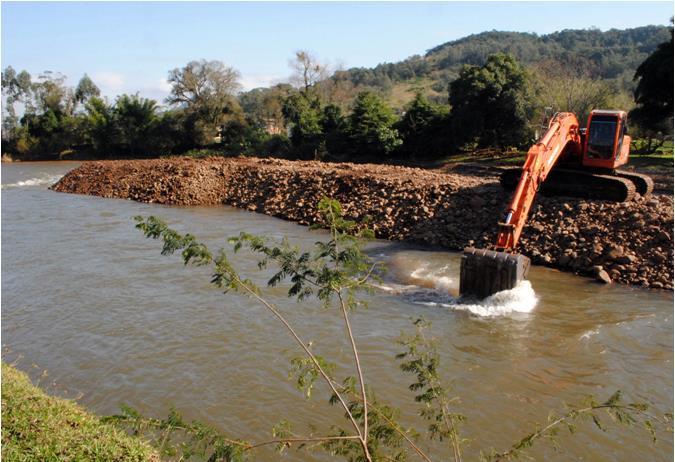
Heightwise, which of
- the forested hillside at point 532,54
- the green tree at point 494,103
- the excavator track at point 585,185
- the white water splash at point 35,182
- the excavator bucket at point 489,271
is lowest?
the white water splash at point 35,182

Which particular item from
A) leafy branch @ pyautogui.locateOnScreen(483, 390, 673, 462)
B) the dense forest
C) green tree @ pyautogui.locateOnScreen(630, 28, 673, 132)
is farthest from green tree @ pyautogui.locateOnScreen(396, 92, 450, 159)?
leafy branch @ pyautogui.locateOnScreen(483, 390, 673, 462)

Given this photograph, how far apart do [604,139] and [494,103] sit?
1471 centimetres

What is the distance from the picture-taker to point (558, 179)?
50.3 feet

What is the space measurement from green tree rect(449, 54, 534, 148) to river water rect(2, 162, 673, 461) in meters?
16.3

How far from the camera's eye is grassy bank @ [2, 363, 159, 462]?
4.89m

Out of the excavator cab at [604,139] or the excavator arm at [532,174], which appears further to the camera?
the excavator cab at [604,139]

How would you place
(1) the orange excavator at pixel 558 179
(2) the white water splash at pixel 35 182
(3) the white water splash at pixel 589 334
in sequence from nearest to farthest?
(3) the white water splash at pixel 589 334, (1) the orange excavator at pixel 558 179, (2) the white water splash at pixel 35 182

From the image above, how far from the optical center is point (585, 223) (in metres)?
13.9

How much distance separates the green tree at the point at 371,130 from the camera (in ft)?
101

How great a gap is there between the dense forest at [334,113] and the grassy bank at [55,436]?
25.5 meters

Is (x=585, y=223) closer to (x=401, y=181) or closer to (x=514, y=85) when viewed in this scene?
(x=401, y=181)

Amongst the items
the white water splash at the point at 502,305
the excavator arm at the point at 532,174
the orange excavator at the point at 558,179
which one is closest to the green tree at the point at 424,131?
the orange excavator at the point at 558,179

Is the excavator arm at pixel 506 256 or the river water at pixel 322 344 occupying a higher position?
the excavator arm at pixel 506 256

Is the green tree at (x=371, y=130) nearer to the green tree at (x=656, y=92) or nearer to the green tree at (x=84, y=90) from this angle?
the green tree at (x=656, y=92)
